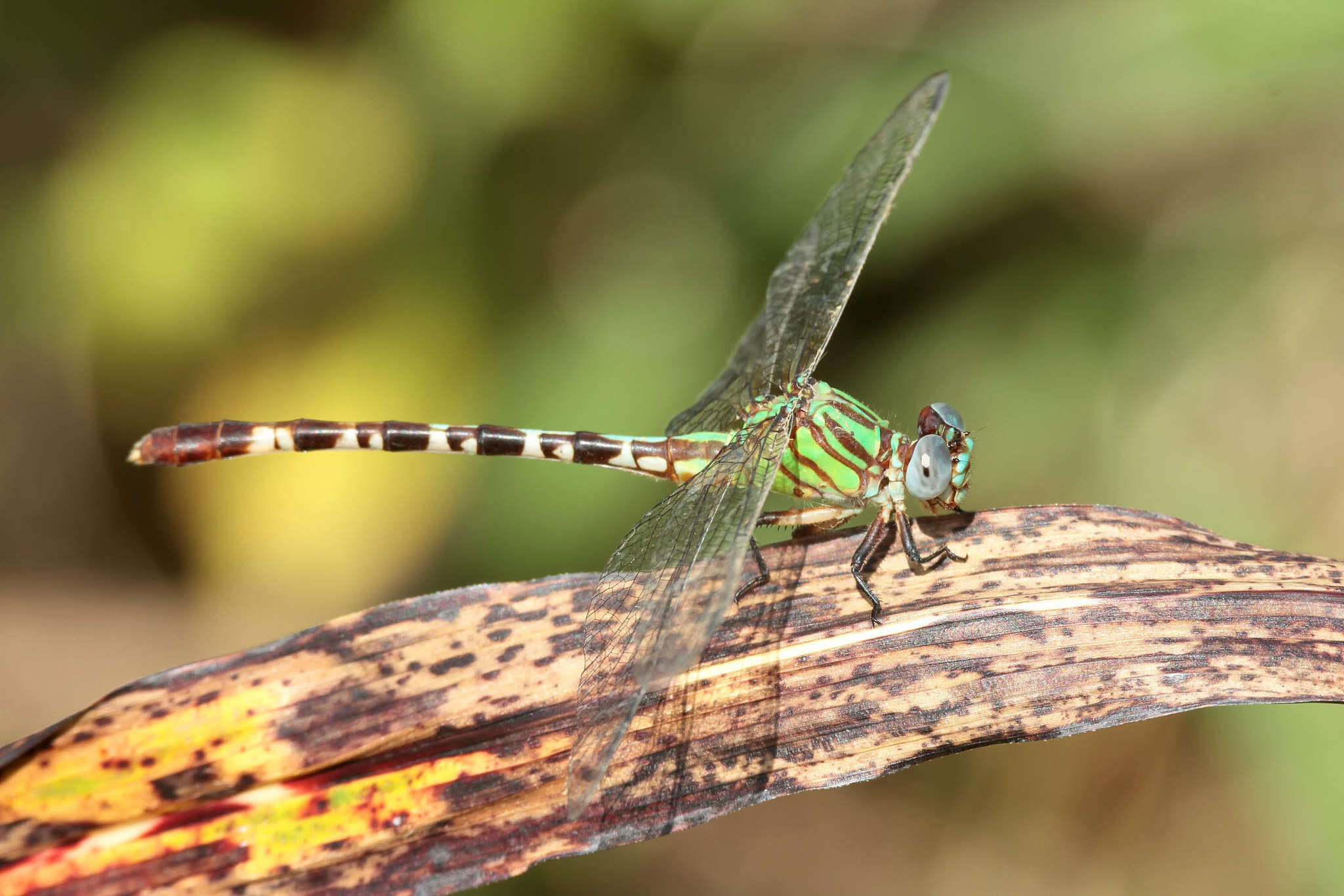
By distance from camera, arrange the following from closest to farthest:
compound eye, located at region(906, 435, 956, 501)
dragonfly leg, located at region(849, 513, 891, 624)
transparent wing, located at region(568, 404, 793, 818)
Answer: transparent wing, located at region(568, 404, 793, 818) < dragonfly leg, located at region(849, 513, 891, 624) < compound eye, located at region(906, 435, 956, 501)

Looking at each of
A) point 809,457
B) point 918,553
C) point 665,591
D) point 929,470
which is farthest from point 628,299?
point 918,553

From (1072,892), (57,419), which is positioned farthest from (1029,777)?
(57,419)

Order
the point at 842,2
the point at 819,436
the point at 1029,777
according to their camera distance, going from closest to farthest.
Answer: the point at 819,436, the point at 1029,777, the point at 842,2

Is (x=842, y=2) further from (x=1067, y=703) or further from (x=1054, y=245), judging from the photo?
(x=1067, y=703)

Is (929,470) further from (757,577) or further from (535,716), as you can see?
(535,716)

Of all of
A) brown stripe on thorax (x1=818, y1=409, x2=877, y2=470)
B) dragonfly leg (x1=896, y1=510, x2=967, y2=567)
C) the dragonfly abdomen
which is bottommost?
dragonfly leg (x1=896, y1=510, x2=967, y2=567)

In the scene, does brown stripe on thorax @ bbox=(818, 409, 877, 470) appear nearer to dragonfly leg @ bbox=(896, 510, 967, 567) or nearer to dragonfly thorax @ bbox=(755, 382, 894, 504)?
dragonfly thorax @ bbox=(755, 382, 894, 504)

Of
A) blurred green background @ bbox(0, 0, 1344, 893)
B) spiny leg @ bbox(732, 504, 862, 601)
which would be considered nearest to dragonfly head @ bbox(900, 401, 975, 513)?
spiny leg @ bbox(732, 504, 862, 601)
